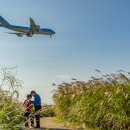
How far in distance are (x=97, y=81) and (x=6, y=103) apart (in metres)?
11.0

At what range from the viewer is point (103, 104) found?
1592cm

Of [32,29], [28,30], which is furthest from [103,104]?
[28,30]

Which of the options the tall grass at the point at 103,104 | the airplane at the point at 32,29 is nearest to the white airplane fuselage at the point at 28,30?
the airplane at the point at 32,29

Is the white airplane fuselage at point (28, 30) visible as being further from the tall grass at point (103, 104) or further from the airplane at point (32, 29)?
the tall grass at point (103, 104)

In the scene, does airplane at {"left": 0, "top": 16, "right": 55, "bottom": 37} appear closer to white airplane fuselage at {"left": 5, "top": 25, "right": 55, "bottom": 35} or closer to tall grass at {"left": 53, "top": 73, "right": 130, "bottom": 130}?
white airplane fuselage at {"left": 5, "top": 25, "right": 55, "bottom": 35}

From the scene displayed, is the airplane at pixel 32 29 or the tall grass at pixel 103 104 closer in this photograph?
the tall grass at pixel 103 104

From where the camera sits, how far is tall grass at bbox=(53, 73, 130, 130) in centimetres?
1484

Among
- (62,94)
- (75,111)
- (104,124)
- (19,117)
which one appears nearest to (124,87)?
(104,124)

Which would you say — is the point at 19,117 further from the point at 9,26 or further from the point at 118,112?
the point at 9,26

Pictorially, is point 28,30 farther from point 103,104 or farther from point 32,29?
point 103,104

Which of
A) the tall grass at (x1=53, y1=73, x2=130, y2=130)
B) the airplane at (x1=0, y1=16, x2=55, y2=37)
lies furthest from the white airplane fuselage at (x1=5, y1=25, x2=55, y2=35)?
the tall grass at (x1=53, y1=73, x2=130, y2=130)

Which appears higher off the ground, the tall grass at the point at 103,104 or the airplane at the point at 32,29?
the airplane at the point at 32,29

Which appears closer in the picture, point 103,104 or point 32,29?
point 103,104

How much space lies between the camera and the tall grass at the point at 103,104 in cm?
1484
